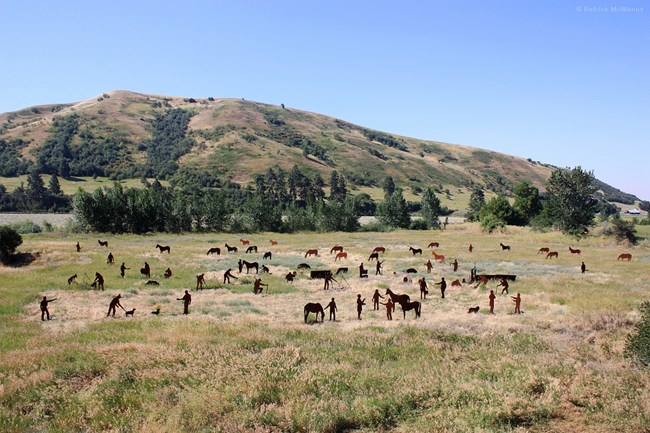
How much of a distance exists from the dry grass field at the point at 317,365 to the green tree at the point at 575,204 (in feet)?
157

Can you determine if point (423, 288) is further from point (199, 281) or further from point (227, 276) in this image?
point (227, 276)

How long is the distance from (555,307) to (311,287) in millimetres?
15865

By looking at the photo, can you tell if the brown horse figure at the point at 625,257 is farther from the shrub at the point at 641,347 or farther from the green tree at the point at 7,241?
the green tree at the point at 7,241

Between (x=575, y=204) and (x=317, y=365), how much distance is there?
243 feet

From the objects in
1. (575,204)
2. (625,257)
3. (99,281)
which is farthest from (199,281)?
(575,204)

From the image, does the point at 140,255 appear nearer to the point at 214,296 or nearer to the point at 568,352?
the point at 214,296

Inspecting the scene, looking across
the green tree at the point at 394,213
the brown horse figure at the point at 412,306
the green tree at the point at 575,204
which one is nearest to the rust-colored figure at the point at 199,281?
the brown horse figure at the point at 412,306

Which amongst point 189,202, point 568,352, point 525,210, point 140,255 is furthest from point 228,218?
point 568,352

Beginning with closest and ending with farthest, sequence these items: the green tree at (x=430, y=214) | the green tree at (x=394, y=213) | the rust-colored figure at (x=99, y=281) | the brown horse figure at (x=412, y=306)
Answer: the brown horse figure at (x=412, y=306), the rust-colored figure at (x=99, y=281), the green tree at (x=394, y=213), the green tree at (x=430, y=214)

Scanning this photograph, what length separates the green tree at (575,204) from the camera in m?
71.2

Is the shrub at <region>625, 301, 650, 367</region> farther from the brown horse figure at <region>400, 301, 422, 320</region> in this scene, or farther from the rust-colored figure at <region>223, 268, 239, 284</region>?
the rust-colored figure at <region>223, 268, 239, 284</region>

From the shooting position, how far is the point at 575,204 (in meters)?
72.6

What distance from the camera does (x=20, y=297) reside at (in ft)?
83.9

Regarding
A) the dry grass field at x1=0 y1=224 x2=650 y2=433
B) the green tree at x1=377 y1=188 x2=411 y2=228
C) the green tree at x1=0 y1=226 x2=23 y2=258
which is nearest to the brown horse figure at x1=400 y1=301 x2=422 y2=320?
the dry grass field at x1=0 y1=224 x2=650 y2=433
